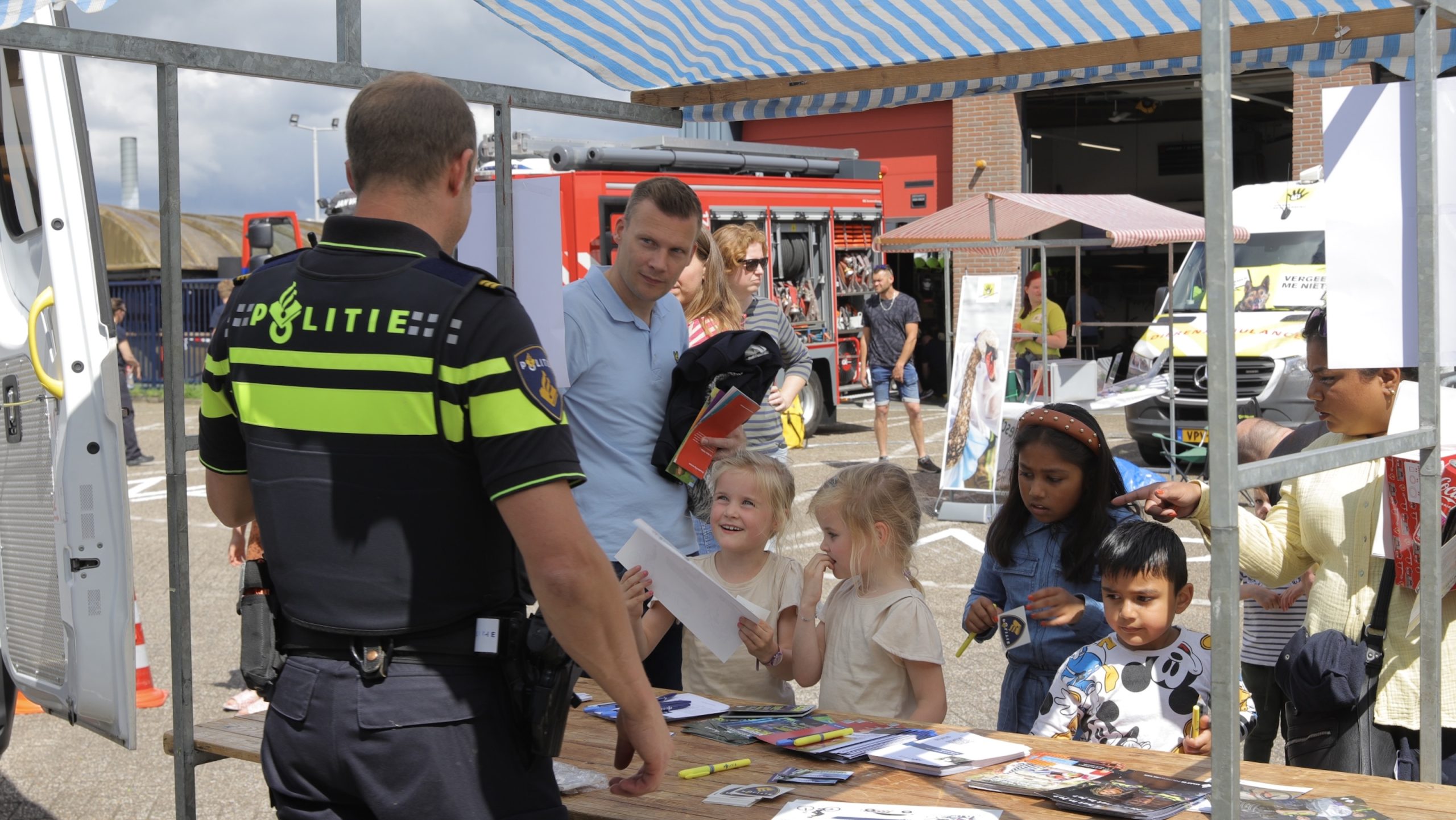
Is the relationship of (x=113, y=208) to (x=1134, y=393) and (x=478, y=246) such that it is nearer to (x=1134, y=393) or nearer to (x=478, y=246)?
(x=1134, y=393)

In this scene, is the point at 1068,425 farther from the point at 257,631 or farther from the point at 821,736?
the point at 257,631

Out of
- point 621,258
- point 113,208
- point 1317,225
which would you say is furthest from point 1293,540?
point 113,208

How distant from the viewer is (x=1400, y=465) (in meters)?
2.92

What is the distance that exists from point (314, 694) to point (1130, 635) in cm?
198

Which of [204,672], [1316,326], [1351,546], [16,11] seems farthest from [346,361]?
[204,672]

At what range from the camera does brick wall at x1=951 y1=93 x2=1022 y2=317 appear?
19.6 m

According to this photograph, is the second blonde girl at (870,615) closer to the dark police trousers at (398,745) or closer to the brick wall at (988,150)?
the dark police trousers at (398,745)

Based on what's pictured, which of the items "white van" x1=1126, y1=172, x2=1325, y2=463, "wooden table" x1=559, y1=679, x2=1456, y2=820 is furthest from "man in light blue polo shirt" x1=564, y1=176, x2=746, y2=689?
"white van" x1=1126, y1=172, x2=1325, y2=463

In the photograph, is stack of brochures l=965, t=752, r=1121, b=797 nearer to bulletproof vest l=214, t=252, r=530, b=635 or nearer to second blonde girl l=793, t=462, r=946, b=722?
second blonde girl l=793, t=462, r=946, b=722

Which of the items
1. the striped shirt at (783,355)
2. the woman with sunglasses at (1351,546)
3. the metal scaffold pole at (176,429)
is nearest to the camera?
the woman with sunglasses at (1351,546)

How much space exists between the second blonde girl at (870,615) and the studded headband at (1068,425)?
16.5 inches

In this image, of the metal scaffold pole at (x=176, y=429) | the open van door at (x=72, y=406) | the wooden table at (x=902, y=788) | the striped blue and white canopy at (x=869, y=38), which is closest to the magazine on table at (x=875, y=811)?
the wooden table at (x=902, y=788)

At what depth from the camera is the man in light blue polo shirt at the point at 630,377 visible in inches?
145

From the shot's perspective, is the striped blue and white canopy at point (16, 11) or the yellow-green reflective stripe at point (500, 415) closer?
the yellow-green reflective stripe at point (500, 415)
